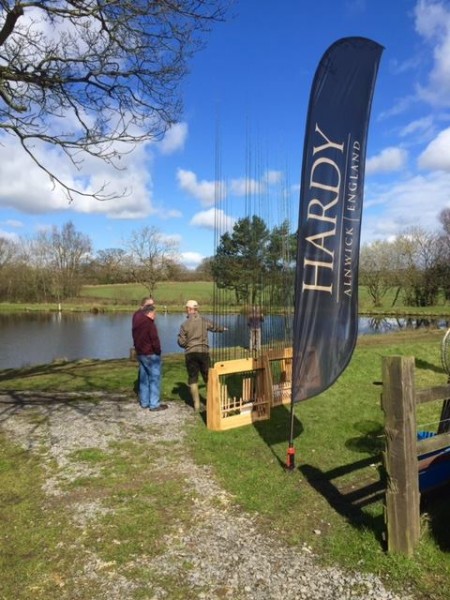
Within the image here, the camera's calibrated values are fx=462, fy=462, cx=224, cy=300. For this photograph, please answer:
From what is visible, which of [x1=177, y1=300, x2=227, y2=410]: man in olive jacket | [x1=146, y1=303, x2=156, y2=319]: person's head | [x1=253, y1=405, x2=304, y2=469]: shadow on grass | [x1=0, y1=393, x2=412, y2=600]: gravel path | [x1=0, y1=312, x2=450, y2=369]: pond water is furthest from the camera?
[x1=0, y1=312, x2=450, y2=369]: pond water

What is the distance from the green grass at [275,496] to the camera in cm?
380

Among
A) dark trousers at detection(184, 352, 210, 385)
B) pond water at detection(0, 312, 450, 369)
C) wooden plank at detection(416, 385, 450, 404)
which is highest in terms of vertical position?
wooden plank at detection(416, 385, 450, 404)

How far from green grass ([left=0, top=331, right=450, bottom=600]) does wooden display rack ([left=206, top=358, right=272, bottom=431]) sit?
220mm

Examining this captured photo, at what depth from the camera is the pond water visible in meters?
9.88

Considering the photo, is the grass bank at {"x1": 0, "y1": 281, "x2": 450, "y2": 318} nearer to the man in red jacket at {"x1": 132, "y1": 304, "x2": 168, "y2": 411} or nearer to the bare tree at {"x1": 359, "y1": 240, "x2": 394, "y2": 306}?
the bare tree at {"x1": 359, "y1": 240, "x2": 394, "y2": 306}

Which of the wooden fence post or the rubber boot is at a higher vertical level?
the wooden fence post

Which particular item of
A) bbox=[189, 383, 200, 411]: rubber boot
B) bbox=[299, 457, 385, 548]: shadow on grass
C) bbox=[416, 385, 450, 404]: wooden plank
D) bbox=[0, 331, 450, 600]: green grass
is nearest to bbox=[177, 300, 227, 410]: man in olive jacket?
bbox=[189, 383, 200, 411]: rubber boot

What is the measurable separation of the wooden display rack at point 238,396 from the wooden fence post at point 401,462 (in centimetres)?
378

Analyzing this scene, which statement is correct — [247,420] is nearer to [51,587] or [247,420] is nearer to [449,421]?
[449,421]

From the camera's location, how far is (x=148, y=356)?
334 inches

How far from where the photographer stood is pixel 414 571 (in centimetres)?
362

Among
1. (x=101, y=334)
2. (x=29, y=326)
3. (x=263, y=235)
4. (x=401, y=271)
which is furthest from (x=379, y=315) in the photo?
(x=263, y=235)

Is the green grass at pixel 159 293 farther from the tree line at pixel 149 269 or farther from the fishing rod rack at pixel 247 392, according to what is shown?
the fishing rod rack at pixel 247 392

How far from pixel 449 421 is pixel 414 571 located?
233 cm
